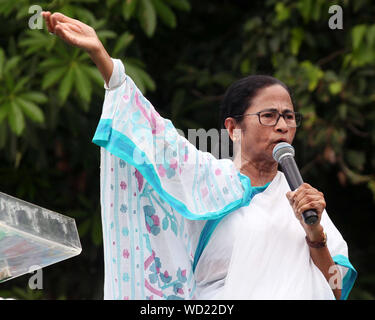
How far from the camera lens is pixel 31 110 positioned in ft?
14.3

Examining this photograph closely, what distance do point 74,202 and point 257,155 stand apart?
312 centimetres

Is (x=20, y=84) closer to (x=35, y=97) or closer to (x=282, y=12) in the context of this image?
(x=35, y=97)

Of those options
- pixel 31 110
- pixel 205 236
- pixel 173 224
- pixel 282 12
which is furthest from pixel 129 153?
pixel 282 12

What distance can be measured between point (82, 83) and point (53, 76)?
0.21 meters

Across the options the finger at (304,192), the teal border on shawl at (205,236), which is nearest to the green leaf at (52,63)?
the teal border on shawl at (205,236)

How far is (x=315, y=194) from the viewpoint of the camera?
234cm

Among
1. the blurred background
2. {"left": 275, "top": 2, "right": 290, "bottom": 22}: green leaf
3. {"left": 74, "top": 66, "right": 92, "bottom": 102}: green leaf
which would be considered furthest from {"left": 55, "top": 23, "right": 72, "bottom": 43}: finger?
{"left": 275, "top": 2, "right": 290, "bottom": 22}: green leaf

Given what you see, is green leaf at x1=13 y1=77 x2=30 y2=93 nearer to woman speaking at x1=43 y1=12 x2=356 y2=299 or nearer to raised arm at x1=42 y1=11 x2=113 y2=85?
woman speaking at x1=43 y1=12 x2=356 y2=299

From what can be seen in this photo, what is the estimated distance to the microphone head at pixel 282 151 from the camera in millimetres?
2521

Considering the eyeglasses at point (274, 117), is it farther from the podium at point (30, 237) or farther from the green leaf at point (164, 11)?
the green leaf at point (164, 11)

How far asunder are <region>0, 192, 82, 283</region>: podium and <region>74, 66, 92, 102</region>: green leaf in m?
2.13

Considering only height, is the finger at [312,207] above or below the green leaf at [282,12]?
below

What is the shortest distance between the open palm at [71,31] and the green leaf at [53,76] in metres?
2.08

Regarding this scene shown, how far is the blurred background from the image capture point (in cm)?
451
